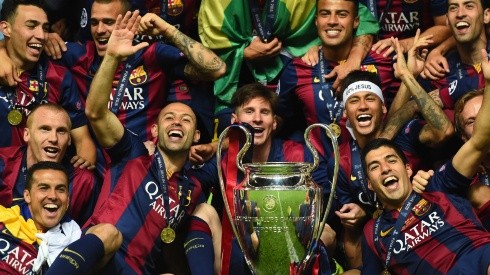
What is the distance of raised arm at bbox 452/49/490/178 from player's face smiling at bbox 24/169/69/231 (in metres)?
2.09

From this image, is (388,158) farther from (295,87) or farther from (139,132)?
(139,132)

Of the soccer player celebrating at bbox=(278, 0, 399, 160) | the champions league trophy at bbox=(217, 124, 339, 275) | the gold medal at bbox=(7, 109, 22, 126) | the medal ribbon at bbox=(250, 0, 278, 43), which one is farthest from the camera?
the medal ribbon at bbox=(250, 0, 278, 43)

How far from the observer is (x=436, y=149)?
7480 mm

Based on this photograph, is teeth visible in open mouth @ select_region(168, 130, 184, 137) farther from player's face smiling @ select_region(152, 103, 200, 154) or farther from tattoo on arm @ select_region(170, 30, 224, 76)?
tattoo on arm @ select_region(170, 30, 224, 76)

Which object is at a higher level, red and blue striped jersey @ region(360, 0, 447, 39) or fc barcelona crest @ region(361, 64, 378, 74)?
red and blue striped jersey @ region(360, 0, 447, 39)

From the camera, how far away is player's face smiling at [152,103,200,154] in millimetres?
7168

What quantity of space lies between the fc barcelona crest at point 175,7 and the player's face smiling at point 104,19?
316mm

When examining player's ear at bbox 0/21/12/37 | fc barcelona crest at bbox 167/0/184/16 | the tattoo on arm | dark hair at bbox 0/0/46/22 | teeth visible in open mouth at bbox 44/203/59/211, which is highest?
dark hair at bbox 0/0/46/22

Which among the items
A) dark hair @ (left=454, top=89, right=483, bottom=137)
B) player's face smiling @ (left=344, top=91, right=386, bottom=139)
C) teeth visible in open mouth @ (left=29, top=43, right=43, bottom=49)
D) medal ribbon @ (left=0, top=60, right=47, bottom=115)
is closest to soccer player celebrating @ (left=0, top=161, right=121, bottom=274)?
medal ribbon @ (left=0, top=60, right=47, bottom=115)

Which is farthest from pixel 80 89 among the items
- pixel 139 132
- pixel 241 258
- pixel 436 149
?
pixel 436 149

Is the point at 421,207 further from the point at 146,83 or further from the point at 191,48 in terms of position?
the point at 146,83

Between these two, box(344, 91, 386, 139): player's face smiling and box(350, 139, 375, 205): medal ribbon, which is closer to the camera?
box(350, 139, 375, 205): medal ribbon

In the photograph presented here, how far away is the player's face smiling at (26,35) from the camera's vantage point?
24.8ft

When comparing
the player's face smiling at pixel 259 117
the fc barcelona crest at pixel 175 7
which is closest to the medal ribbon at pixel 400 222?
the player's face smiling at pixel 259 117
